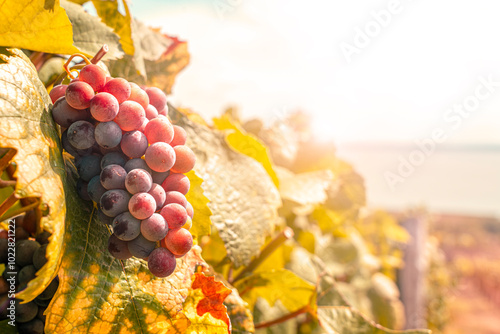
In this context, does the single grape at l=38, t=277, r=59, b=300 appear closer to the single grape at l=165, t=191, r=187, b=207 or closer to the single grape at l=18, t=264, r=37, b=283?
the single grape at l=18, t=264, r=37, b=283

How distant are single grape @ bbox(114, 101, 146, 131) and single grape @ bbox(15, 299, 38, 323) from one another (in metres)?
0.25

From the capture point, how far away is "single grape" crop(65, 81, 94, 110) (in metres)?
0.36

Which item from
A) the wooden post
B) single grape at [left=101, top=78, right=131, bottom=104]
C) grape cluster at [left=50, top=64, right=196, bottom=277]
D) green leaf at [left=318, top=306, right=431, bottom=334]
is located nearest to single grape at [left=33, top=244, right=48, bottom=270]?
grape cluster at [left=50, top=64, right=196, bottom=277]

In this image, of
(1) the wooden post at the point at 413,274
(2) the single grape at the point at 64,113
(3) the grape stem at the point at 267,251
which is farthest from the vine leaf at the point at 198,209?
(1) the wooden post at the point at 413,274

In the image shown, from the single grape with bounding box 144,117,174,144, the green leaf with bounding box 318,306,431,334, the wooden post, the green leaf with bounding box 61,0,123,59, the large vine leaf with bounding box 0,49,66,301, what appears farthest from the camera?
the wooden post

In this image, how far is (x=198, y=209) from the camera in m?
0.50

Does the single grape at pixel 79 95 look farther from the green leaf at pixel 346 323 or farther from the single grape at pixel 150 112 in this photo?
the green leaf at pixel 346 323

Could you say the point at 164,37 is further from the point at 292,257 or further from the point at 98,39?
the point at 292,257

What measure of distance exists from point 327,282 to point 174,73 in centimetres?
56

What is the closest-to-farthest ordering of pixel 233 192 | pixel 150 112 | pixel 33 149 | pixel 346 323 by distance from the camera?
pixel 33 149 → pixel 150 112 → pixel 233 192 → pixel 346 323

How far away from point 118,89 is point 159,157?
9cm

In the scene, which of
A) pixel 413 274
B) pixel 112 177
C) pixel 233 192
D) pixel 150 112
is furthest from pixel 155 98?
pixel 413 274

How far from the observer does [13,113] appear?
32 centimetres

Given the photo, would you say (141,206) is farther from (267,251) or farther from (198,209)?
(267,251)
